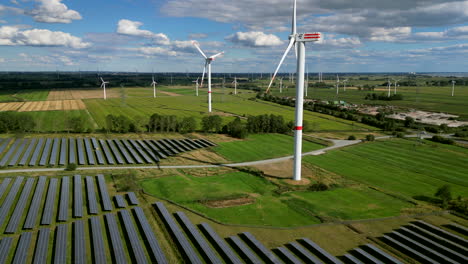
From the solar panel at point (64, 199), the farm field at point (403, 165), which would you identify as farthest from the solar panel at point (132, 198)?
the farm field at point (403, 165)

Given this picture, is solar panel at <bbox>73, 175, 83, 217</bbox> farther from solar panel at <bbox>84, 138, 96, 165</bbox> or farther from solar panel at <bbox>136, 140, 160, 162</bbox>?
solar panel at <bbox>136, 140, 160, 162</bbox>

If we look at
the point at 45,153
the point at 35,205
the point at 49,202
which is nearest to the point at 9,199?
the point at 35,205

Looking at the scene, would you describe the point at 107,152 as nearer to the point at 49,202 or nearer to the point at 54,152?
the point at 54,152

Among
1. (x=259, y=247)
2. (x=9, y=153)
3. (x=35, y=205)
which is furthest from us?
(x=9, y=153)

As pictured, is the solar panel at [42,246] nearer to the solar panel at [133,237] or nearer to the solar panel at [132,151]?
the solar panel at [133,237]

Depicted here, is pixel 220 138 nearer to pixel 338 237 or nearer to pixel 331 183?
pixel 331 183

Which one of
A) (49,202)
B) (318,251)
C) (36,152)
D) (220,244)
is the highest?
(36,152)

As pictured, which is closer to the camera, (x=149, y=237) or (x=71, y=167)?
(x=149, y=237)
